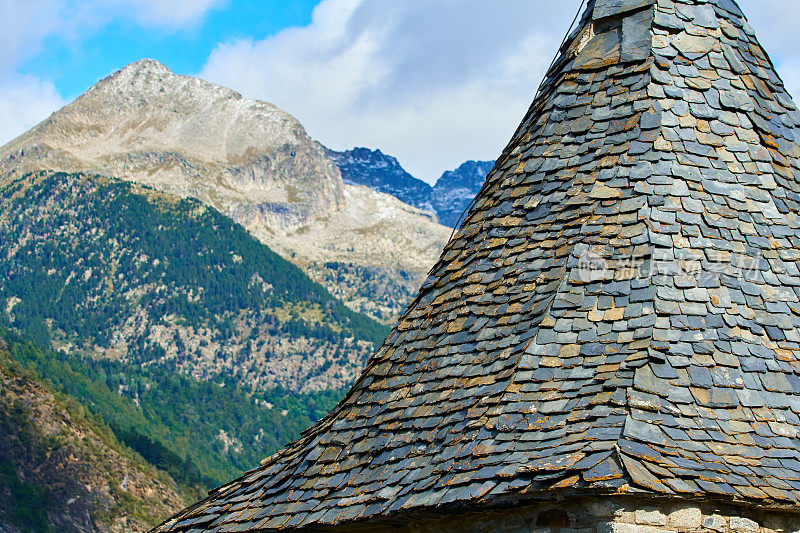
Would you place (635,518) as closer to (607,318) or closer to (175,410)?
(607,318)

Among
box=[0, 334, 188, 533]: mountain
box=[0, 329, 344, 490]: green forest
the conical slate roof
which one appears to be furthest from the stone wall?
box=[0, 329, 344, 490]: green forest

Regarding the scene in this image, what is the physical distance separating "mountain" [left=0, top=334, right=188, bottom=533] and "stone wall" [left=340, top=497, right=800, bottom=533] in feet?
248

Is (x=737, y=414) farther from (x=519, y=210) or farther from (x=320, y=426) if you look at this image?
(x=320, y=426)

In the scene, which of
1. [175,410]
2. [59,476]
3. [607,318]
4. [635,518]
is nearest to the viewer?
[635,518]

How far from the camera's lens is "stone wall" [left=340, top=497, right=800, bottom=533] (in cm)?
666

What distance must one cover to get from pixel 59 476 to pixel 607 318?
266 feet

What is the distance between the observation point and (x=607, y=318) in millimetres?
7820

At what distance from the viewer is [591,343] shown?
25.3 ft

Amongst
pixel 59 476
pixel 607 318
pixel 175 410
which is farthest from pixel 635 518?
pixel 175 410

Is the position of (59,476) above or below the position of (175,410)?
below

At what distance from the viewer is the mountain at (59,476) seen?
8094cm

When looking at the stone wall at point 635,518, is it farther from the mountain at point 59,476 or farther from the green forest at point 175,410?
the green forest at point 175,410

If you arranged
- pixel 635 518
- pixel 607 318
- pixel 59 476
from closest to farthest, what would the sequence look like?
pixel 635 518 → pixel 607 318 → pixel 59 476

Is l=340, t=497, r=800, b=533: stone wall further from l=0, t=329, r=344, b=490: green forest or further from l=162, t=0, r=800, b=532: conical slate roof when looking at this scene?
l=0, t=329, r=344, b=490: green forest
